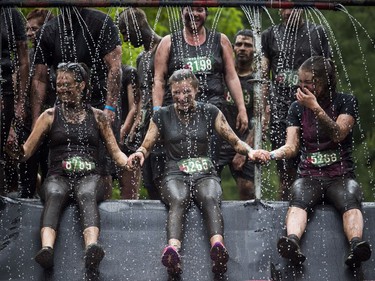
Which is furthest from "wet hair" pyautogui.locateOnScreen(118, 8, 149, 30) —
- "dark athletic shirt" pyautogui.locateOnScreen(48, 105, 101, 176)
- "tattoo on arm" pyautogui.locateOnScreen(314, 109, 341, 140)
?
"tattoo on arm" pyautogui.locateOnScreen(314, 109, 341, 140)

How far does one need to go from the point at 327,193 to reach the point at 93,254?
2155mm

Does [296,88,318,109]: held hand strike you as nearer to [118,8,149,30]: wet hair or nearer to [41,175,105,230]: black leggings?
[41,175,105,230]: black leggings

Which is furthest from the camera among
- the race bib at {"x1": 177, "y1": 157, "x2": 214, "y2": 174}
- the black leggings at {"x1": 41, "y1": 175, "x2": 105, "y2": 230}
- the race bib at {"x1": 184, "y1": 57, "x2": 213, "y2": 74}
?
the race bib at {"x1": 184, "y1": 57, "x2": 213, "y2": 74}

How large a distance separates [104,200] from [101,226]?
31cm

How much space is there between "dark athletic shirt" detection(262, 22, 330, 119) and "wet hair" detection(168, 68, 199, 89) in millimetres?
1357

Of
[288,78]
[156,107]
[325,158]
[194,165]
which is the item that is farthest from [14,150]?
[288,78]

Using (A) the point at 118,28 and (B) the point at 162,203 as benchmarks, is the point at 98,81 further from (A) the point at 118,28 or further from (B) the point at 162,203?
(B) the point at 162,203

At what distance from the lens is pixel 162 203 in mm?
11469

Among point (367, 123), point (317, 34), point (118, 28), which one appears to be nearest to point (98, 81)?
point (118, 28)

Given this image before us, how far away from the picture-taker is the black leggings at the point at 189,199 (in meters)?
11.1

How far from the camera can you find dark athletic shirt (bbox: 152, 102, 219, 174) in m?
11.6

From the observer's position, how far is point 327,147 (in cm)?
1157

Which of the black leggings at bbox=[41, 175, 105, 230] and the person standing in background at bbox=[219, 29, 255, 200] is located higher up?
the person standing in background at bbox=[219, 29, 255, 200]

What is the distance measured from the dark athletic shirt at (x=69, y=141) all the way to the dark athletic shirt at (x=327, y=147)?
1.85m
